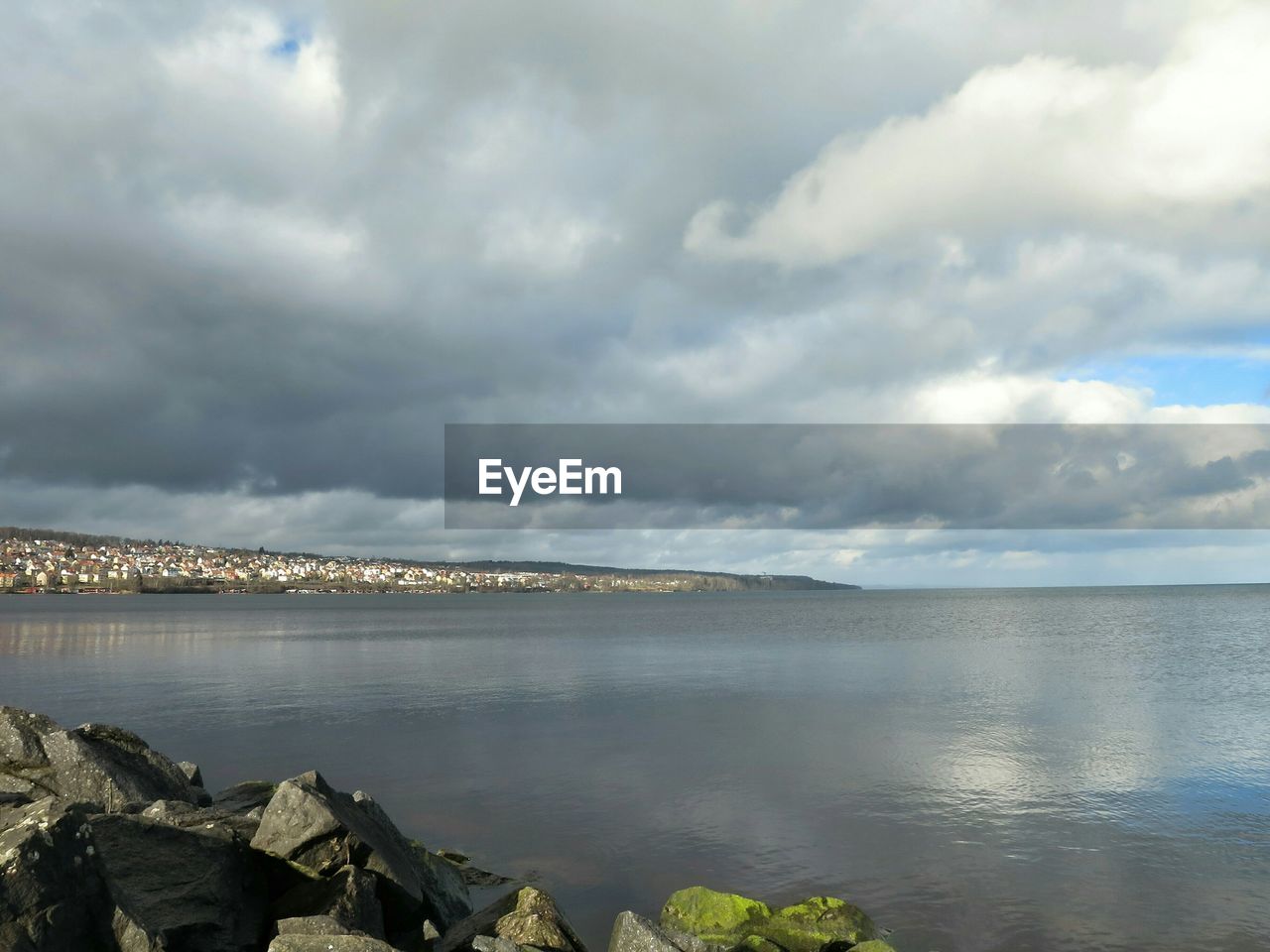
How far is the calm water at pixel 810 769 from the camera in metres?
17.1

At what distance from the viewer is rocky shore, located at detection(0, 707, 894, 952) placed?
927cm

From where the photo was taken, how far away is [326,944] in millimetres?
10141

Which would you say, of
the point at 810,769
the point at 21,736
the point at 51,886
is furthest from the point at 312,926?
the point at 810,769

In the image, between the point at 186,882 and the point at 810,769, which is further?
the point at 810,769

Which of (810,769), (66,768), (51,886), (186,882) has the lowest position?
(810,769)

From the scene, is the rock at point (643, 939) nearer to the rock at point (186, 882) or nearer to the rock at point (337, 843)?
the rock at point (337, 843)

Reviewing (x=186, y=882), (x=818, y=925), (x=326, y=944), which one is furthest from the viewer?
(x=818, y=925)

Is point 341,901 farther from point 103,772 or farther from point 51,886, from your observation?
point 103,772

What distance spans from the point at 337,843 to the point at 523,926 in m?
3.48

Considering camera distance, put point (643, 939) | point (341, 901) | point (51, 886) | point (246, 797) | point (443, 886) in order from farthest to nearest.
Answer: point (246, 797) → point (443, 886) → point (341, 901) → point (643, 939) → point (51, 886)

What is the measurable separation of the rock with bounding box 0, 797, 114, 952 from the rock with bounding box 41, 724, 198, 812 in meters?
6.55

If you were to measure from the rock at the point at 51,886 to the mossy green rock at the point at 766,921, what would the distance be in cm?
868

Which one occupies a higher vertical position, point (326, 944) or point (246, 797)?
point (326, 944)

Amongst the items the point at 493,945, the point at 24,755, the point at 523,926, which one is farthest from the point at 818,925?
the point at 24,755
